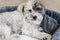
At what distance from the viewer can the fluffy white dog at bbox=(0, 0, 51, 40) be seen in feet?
6.64

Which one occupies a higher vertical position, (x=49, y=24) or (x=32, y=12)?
(x=32, y=12)

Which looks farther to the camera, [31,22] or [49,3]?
[49,3]

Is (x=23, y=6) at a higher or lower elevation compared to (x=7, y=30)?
higher

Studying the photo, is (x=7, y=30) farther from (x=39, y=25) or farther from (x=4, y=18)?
(x=39, y=25)

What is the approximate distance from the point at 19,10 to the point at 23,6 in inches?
3.2

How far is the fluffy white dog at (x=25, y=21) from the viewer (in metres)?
2.03

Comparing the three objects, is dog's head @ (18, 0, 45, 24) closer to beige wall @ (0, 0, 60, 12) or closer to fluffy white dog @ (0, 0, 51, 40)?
fluffy white dog @ (0, 0, 51, 40)

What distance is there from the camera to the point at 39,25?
2158mm

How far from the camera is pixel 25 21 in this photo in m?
2.10

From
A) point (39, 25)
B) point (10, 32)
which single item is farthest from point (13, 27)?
point (39, 25)

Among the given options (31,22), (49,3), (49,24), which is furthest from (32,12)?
(49,3)

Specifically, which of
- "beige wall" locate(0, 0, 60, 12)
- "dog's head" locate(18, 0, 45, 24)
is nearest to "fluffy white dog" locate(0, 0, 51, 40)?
"dog's head" locate(18, 0, 45, 24)

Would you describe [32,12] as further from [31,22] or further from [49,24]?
[49,24]

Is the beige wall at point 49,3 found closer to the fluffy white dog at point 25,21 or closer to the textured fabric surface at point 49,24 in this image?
the textured fabric surface at point 49,24
